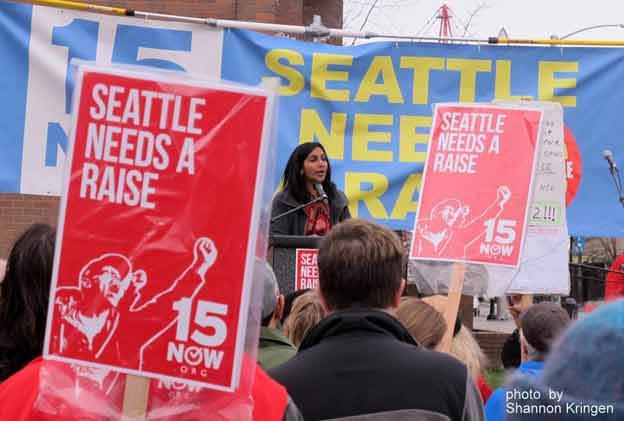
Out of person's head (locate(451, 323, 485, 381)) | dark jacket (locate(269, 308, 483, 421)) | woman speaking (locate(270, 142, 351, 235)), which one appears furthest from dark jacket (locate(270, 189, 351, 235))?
dark jacket (locate(269, 308, 483, 421))

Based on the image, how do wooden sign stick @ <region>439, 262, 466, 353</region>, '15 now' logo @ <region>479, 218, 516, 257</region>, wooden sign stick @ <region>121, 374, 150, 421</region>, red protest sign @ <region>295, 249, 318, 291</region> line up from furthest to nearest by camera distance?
red protest sign @ <region>295, 249, 318, 291</region> → '15 now' logo @ <region>479, 218, 516, 257</region> → wooden sign stick @ <region>439, 262, 466, 353</region> → wooden sign stick @ <region>121, 374, 150, 421</region>

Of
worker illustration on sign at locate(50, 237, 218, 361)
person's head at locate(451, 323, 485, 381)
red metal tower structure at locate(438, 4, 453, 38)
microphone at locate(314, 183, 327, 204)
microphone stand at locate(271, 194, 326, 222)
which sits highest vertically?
red metal tower structure at locate(438, 4, 453, 38)

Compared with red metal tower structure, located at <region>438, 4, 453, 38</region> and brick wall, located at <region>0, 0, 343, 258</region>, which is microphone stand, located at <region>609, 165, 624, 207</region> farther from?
red metal tower structure, located at <region>438, 4, 453, 38</region>

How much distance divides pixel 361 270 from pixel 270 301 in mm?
575

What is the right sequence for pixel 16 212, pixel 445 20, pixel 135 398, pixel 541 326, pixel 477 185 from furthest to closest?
pixel 445 20
pixel 16 212
pixel 477 185
pixel 541 326
pixel 135 398

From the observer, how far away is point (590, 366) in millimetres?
1351

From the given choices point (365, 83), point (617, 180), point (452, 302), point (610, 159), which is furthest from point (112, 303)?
point (617, 180)

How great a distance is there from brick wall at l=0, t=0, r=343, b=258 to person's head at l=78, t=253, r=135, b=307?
339 inches

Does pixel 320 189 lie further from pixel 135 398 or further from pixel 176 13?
pixel 176 13

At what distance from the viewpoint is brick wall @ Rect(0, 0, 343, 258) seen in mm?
10938

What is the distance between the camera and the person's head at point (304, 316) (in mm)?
3912

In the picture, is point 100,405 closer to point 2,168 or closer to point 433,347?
point 433,347

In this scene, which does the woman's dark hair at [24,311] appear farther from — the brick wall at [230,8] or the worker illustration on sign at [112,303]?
the brick wall at [230,8]


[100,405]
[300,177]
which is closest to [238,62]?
[300,177]
